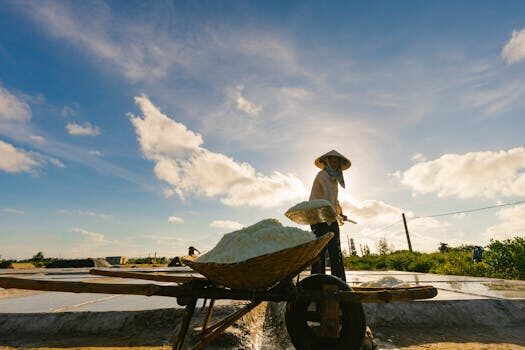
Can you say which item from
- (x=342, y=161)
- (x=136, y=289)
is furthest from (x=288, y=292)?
(x=342, y=161)

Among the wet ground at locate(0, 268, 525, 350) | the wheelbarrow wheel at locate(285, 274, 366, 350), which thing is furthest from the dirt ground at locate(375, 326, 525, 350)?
the wheelbarrow wheel at locate(285, 274, 366, 350)

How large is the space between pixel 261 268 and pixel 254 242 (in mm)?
Answer: 149

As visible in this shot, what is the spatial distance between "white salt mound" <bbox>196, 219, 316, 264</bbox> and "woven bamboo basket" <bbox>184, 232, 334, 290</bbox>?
33 mm

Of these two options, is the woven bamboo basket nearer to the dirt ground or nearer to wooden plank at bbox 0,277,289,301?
wooden plank at bbox 0,277,289,301

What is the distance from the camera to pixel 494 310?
3154mm

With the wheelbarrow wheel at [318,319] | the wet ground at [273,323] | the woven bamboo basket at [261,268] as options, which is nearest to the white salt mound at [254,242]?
the woven bamboo basket at [261,268]

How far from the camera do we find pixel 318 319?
1823 millimetres

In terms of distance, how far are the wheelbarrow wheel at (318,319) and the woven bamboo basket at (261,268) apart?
0.17 meters

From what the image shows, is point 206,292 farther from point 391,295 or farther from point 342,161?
point 342,161

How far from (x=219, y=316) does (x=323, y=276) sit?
→ 150 cm

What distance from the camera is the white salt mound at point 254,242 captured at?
159 cm

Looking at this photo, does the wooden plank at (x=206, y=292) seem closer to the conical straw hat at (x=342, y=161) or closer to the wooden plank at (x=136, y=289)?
the wooden plank at (x=136, y=289)

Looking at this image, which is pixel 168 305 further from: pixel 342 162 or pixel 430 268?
pixel 430 268

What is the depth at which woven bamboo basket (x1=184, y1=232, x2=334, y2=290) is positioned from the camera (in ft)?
5.05
